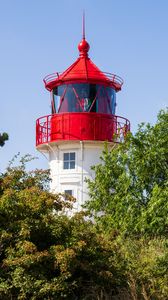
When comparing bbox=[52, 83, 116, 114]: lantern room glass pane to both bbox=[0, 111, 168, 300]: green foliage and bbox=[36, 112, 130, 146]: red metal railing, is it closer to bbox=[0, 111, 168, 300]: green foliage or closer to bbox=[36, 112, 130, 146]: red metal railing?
bbox=[36, 112, 130, 146]: red metal railing

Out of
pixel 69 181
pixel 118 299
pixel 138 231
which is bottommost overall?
pixel 118 299

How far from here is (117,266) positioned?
51.7 feet

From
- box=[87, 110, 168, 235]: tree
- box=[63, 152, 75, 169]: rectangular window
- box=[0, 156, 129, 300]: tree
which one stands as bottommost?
box=[0, 156, 129, 300]: tree

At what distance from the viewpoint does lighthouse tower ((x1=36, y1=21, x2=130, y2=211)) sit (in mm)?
30844

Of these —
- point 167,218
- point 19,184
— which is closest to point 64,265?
point 19,184

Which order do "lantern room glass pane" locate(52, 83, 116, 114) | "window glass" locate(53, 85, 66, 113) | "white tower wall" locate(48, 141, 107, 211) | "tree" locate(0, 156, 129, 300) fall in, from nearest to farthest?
"tree" locate(0, 156, 129, 300) < "white tower wall" locate(48, 141, 107, 211) < "lantern room glass pane" locate(52, 83, 116, 114) < "window glass" locate(53, 85, 66, 113)

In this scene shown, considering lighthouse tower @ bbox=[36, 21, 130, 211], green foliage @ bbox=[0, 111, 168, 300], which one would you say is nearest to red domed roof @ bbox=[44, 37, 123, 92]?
lighthouse tower @ bbox=[36, 21, 130, 211]

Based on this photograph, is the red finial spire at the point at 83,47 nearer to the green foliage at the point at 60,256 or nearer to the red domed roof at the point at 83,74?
the red domed roof at the point at 83,74

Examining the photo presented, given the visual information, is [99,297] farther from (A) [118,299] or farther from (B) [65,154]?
(B) [65,154]

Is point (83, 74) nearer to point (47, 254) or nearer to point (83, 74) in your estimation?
point (83, 74)

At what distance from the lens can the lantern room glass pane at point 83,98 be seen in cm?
3105

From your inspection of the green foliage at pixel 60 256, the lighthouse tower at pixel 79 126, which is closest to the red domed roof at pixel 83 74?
the lighthouse tower at pixel 79 126

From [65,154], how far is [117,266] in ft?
52.3

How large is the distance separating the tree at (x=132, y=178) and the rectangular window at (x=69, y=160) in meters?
4.87
